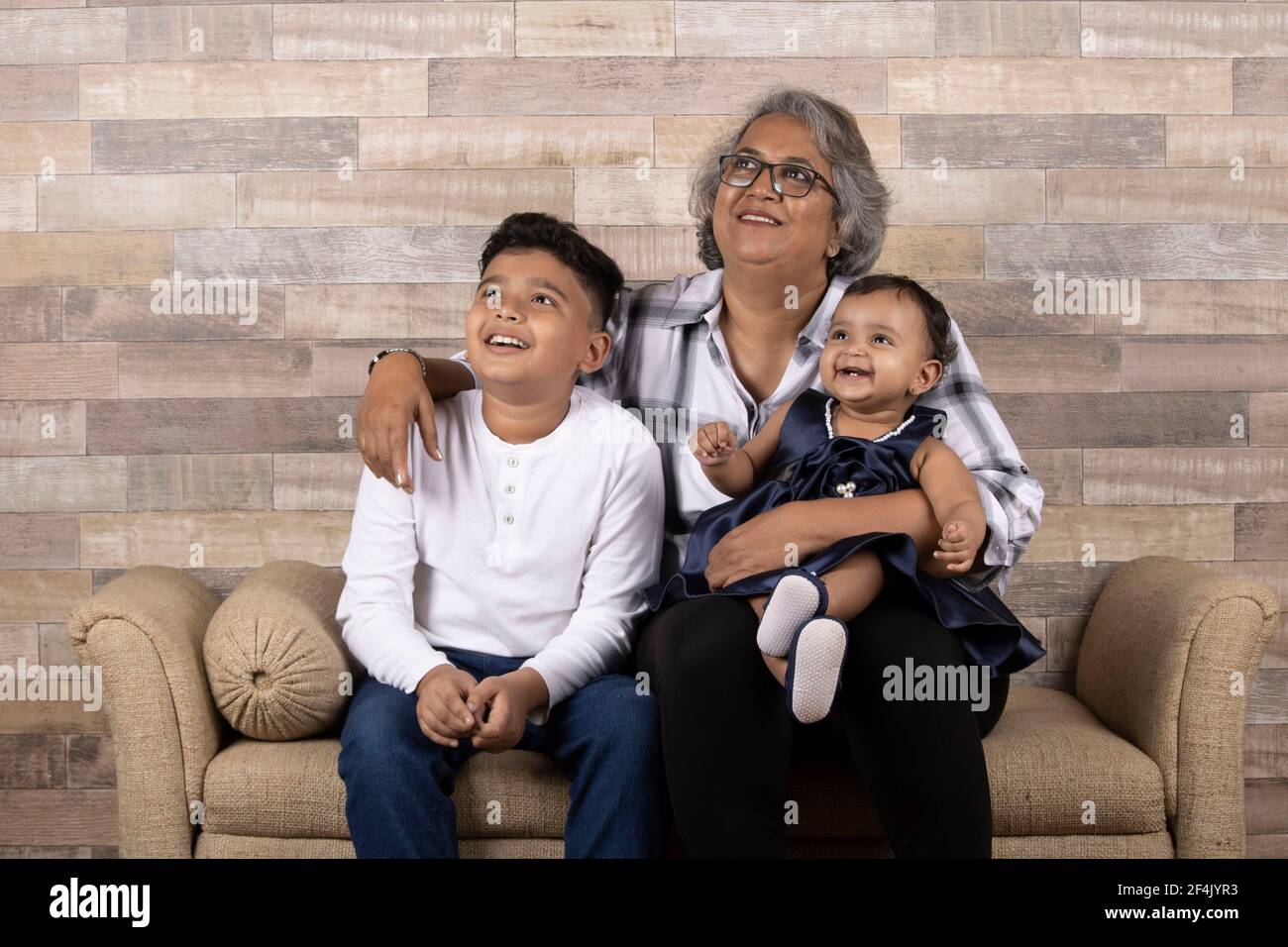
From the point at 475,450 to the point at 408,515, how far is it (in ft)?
0.50

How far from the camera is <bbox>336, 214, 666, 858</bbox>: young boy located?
1731 millimetres

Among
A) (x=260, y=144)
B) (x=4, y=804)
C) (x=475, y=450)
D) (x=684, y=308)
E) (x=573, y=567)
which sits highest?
(x=260, y=144)

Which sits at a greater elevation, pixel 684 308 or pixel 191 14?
pixel 191 14

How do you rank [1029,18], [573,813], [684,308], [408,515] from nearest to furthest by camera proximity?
[573,813] → [408,515] → [684,308] → [1029,18]

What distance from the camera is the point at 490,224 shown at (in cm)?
258

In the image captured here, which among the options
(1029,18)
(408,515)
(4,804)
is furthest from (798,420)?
(4,804)

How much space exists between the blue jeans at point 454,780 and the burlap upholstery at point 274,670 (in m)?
0.17

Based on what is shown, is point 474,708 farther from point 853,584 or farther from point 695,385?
point 695,385

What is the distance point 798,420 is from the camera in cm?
195

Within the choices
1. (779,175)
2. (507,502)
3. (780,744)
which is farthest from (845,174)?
(780,744)

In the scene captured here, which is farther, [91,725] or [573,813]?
[91,725]

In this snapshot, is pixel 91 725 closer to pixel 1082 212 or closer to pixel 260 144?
pixel 260 144

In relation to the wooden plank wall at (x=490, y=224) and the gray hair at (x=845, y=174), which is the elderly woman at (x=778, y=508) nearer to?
the gray hair at (x=845, y=174)

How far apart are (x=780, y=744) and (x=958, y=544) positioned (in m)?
0.38
